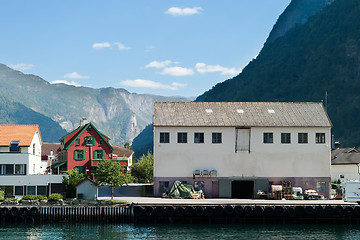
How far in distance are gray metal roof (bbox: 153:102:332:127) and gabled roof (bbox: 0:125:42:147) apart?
16.3 meters

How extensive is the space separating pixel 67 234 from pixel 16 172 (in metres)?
20.2

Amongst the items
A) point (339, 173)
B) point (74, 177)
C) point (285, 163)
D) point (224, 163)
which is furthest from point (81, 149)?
point (339, 173)

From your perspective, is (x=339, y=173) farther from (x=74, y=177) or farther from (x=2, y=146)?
(x=2, y=146)

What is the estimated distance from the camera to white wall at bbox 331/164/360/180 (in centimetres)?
9119

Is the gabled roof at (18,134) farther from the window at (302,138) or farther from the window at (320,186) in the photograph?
the window at (320,186)

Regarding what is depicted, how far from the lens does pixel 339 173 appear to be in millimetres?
93750

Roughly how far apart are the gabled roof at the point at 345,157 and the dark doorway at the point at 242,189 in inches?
1054

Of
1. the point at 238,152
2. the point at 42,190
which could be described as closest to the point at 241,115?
the point at 238,152

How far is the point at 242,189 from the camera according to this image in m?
73.2

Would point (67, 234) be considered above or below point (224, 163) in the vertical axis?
below

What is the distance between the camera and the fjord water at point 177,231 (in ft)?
167

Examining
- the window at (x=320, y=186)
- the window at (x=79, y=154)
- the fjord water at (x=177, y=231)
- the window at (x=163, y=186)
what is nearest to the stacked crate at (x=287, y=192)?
the window at (x=320, y=186)

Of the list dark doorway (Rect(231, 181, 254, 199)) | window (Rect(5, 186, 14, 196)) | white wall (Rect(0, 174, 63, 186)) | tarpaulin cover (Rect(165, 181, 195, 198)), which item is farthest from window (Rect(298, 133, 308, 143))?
window (Rect(5, 186, 14, 196))

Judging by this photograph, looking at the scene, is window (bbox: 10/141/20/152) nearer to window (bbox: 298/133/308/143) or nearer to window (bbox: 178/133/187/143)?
window (bbox: 178/133/187/143)
